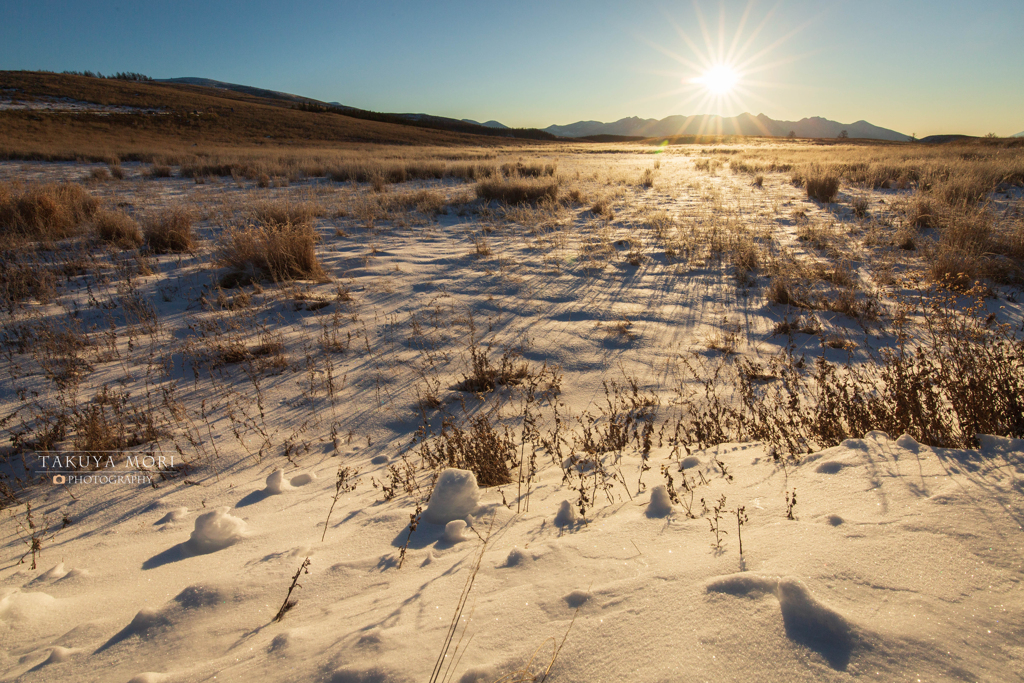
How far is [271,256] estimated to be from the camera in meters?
5.45

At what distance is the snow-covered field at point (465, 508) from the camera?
111cm

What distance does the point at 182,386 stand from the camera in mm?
3332

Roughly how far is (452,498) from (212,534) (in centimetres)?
101

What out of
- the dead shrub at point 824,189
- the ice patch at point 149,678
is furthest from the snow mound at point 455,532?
the dead shrub at point 824,189

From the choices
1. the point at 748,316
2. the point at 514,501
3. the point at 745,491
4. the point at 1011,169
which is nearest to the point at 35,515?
the point at 514,501

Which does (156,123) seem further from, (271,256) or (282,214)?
(271,256)

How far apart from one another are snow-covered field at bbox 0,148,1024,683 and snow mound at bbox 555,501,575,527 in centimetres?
1

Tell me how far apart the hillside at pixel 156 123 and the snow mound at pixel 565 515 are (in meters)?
24.7

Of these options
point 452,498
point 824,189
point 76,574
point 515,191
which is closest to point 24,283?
point 76,574

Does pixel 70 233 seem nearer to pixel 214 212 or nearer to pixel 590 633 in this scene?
pixel 214 212

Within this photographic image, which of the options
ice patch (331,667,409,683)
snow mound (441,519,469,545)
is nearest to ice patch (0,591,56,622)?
ice patch (331,667,409,683)

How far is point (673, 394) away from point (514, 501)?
1688 mm

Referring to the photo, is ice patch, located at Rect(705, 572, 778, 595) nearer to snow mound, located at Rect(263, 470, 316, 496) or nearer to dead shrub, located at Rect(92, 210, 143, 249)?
snow mound, located at Rect(263, 470, 316, 496)

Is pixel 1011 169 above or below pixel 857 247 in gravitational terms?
above
